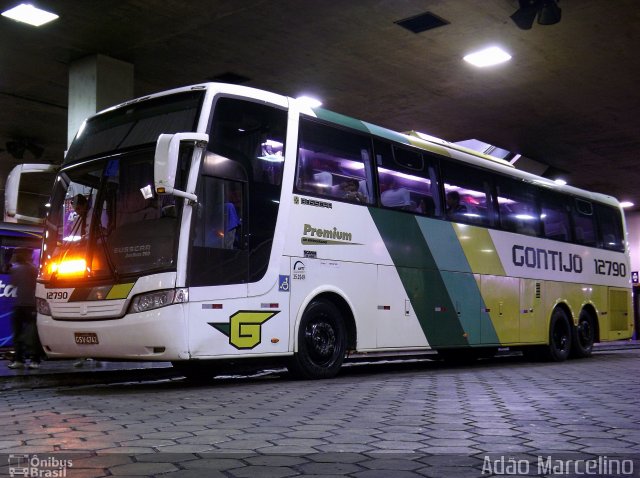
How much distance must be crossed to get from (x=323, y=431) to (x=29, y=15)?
368 inches

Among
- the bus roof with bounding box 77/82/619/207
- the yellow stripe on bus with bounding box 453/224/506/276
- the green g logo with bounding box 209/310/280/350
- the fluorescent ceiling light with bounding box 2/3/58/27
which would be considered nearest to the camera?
the green g logo with bounding box 209/310/280/350

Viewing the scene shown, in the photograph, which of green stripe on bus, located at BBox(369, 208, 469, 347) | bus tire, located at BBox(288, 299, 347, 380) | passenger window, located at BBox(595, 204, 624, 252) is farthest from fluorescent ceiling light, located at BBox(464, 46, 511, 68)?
bus tire, located at BBox(288, 299, 347, 380)

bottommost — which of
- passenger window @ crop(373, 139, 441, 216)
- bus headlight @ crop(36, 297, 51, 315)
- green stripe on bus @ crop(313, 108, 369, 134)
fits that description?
bus headlight @ crop(36, 297, 51, 315)

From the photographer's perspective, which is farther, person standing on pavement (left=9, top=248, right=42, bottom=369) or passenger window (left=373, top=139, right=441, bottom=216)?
person standing on pavement (left=9, top=248, right=42, bottom=369)

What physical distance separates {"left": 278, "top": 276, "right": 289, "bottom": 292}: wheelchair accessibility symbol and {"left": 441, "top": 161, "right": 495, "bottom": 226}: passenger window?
4.12 metres

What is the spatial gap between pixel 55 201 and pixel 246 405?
4.21m

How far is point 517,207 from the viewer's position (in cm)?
1383

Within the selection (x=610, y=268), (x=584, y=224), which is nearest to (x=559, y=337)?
(x=584, y=224)

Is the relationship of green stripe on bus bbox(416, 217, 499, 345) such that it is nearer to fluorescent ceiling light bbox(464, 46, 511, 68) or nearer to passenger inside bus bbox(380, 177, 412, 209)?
passenger inside bus bbox(380, 177, 412, 209)

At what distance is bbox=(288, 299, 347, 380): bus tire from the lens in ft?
29.5

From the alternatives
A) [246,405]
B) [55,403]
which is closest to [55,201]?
[55,403]

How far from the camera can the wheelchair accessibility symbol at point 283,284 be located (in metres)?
8.64

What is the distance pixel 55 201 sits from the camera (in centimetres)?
899

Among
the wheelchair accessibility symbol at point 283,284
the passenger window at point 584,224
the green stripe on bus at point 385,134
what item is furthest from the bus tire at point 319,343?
the passenger window at point 584,224
